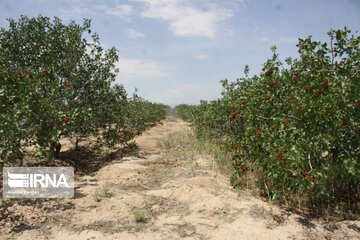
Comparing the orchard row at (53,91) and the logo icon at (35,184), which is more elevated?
the orchard row at (53,91)

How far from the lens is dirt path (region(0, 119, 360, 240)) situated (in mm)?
5465

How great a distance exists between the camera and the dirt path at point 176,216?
17.9 ft

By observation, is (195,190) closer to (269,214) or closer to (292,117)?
(269,214)

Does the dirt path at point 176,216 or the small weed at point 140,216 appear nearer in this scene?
the dirt path at point 176,216

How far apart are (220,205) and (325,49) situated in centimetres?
322

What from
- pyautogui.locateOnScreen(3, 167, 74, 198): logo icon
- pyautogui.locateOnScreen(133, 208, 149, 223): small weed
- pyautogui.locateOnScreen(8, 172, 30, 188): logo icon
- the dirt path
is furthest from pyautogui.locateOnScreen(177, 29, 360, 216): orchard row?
pyautogui.locateOnScreen(8, 172, 30, 188): logo icon

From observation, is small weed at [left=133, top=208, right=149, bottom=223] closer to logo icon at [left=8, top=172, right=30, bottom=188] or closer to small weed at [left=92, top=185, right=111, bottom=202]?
small weed at [left=92, top=185, right=111, bottom=202]

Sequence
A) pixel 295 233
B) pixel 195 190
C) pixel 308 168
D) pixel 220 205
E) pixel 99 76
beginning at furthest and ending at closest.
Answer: pixel 99 76, pixel 195 190, pixel 220 205, pixel 308 168, pixel 295 233

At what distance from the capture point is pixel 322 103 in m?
5.59

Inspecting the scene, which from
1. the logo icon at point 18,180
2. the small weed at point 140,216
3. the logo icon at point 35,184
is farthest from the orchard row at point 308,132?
the logo icon at point 18,180

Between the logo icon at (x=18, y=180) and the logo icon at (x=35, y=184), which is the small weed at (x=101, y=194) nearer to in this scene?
the logo icon at (x=35, y=184)

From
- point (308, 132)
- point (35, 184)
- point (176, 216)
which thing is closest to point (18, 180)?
point (35, 184)

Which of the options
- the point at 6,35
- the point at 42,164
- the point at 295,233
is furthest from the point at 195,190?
the point at 6,35

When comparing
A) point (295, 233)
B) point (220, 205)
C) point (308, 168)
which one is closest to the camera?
point (295, 233)
